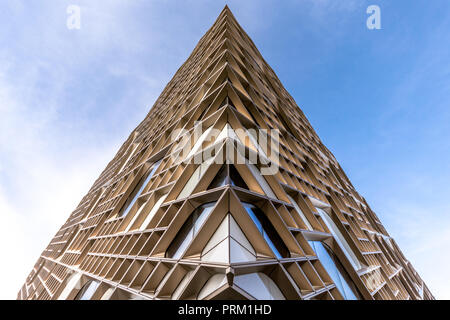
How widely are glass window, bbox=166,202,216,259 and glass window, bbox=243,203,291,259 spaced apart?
1.70 metres

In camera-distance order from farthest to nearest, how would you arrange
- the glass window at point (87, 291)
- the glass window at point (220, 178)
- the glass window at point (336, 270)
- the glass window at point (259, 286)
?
the glass window at point (87, 291), the glass window at point (336, 270), the glass window at point (220, 178), the glass window at point (259, 286)

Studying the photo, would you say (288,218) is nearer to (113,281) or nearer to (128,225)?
(113,281)

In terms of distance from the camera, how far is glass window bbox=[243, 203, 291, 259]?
27.7ft

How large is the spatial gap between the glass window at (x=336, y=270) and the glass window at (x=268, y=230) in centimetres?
359

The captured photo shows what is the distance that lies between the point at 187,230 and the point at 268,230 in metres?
3.52

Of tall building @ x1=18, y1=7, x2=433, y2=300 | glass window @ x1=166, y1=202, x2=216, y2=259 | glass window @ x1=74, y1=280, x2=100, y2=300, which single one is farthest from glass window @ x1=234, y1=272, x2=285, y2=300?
glass window @ x1=74, y1=280, x2=100, y2=300

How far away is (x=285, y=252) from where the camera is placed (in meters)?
8.68

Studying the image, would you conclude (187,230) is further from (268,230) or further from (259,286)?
(259,286)

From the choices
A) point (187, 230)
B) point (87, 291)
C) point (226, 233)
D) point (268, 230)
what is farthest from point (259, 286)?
point (87, 291)

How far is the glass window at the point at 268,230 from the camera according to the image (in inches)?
332

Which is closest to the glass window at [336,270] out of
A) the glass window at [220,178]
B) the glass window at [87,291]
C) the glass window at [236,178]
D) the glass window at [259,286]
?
the glass window at [259,286]

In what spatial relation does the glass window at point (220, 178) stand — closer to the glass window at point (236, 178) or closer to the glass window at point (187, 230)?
the glass window at point (236, 178)
